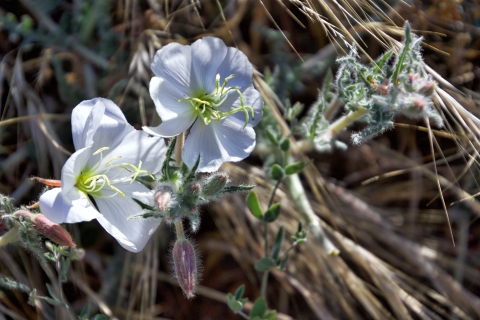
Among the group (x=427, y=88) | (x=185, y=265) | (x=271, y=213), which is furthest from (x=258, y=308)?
(x=427, y=88)

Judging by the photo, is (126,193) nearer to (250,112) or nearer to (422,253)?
(250,112)

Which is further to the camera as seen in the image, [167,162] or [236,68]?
[236,68]

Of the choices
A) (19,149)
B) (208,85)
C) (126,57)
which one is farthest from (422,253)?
(19,149)

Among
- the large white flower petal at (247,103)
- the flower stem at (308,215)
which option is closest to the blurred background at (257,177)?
the flower stem at (308,215)

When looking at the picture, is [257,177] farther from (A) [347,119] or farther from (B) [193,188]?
(B) [193,188]

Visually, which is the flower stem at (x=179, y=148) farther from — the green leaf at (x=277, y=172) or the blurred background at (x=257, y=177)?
the blurred background at (x=257, y=177)

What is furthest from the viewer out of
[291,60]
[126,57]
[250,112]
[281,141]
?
[291,60]

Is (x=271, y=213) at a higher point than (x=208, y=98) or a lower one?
lower
